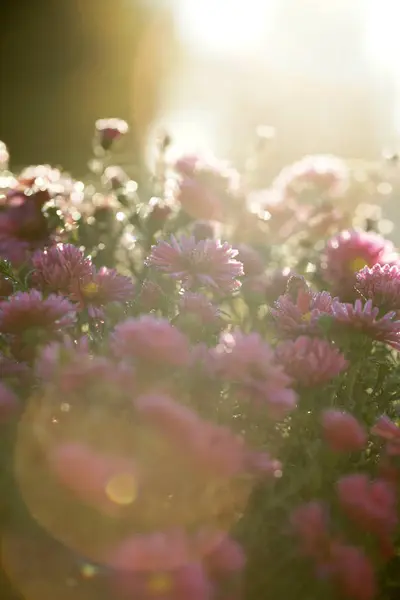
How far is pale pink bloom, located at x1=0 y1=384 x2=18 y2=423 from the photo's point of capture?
3.16 feet

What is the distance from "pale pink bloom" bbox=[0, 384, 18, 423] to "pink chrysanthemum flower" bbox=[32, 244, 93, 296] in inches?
10.7

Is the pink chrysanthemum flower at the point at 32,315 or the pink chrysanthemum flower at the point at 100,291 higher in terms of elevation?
the pink chrysanthemum flower at the point at 100,291

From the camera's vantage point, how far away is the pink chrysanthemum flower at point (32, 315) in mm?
1043

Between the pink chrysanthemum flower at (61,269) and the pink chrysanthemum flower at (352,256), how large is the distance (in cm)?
51

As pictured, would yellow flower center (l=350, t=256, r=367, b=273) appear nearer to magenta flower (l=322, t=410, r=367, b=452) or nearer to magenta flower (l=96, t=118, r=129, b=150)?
magenta flower (l=322, t=410, r=367, b=452)

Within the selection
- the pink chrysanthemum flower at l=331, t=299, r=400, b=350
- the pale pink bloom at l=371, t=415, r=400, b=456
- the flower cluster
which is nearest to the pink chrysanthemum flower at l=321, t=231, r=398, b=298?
the flower cluster

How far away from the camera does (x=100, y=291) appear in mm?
1232

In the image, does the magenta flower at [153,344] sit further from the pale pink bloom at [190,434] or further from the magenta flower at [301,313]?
the magenta flower at [301,313]

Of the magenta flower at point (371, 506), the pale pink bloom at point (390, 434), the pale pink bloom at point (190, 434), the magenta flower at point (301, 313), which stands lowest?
the pale pink bloom at point (190, 434)

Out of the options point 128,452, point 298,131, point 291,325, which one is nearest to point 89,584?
point 128,452

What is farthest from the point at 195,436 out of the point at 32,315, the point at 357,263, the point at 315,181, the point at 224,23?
the point at 224,23

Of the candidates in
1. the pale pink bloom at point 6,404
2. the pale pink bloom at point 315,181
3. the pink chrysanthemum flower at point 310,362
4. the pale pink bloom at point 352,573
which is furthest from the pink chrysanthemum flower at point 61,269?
the pale pink bloom at point 315,181

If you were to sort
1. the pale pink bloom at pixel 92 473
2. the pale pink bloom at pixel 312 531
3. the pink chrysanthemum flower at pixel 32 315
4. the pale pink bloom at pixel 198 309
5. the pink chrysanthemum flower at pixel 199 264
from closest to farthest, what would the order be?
the pale pink bloom at pixel 92 473
the pale pink bloom at pixel 312 531
the pink chrysanthemum flower at pixel 32 315
the pale pink bloom at pixel 198 309
the pink chrysanthemum flower at pixel 199 264

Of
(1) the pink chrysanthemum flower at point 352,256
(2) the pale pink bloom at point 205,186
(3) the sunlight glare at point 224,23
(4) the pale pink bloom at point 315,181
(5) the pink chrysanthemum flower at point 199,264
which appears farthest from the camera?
(3) the sunlight glare at point 224,23
